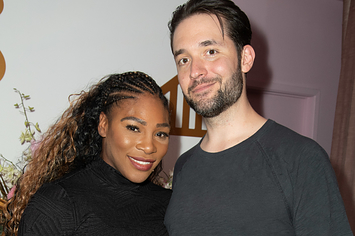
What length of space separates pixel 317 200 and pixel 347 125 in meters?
2.03

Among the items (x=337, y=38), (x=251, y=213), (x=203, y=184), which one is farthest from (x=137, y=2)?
(x=337, y=38)

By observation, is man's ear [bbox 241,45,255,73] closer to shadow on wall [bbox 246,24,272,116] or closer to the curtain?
shadow on wall [bbox 246,24,272,116]

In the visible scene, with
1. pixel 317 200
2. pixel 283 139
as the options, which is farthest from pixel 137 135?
pixel 317 200

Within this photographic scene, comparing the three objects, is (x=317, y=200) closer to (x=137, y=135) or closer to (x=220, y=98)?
(x=220, y=98)

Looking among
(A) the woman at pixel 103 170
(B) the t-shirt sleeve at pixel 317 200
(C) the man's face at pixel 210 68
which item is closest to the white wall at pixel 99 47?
(A) the woman at pixel 103 170

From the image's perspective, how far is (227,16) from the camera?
1201mm

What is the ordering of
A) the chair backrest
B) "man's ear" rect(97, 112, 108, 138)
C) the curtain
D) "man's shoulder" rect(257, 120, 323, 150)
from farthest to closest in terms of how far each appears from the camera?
the curtain
the chair backrest
"man's ear" rect(97, 112, 108, 138)
"man's shoulder" rect(257, 120, 323, 150)

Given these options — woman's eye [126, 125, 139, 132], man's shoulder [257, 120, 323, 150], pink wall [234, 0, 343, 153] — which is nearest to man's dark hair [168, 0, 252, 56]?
man's shoulder [257, 120, 323, 150]

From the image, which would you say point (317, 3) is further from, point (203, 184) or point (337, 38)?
point (203, 184)

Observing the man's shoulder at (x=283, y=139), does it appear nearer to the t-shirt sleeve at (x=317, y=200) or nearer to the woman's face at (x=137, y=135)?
the t-shirt sleeve at (x=317, y=200)

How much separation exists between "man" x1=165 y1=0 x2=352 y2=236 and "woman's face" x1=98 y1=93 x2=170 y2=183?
149 mm

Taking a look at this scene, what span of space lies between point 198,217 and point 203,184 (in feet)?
0.40

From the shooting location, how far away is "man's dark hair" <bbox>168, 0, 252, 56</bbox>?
1192mm

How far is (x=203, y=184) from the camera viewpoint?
3.72 ft
